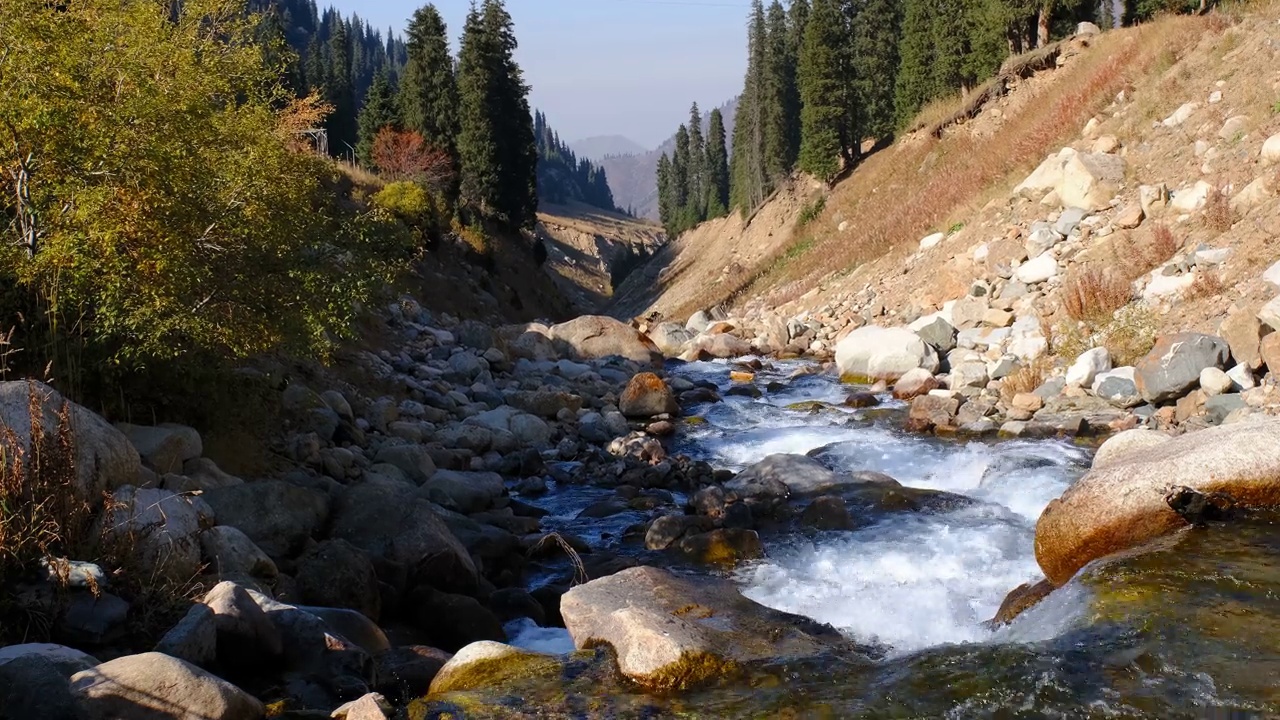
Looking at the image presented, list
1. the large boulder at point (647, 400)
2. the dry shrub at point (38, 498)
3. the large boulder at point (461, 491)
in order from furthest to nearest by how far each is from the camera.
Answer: the large boulder at point (647, 400), the large boulder at point (461, 491), the dry shrub at point (38, 498)

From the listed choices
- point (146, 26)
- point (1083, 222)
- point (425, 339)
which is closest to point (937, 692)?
point (146, 26)

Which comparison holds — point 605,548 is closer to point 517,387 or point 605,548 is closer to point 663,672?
point 663,672

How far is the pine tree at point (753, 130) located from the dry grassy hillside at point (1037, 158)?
22681 millimetres

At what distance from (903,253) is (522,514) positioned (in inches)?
627

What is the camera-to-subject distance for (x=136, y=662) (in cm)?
514

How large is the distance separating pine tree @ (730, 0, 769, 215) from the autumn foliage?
92.0 feet

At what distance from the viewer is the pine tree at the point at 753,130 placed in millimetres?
64688

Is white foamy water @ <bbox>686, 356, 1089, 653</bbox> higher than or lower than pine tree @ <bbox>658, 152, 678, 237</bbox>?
lower

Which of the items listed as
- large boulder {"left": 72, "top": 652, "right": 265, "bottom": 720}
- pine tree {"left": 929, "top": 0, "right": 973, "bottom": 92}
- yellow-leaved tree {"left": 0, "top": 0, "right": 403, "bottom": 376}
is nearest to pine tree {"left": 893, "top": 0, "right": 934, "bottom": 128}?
pine tree {"left": 929, "top": 0, "right": 973, "bottom": 92}

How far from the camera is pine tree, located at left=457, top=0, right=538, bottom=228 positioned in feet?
145

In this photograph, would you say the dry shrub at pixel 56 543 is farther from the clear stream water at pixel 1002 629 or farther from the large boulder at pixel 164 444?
the clear stream water at pixel 1002 629

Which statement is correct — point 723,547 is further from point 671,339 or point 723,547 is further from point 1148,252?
point 671,339

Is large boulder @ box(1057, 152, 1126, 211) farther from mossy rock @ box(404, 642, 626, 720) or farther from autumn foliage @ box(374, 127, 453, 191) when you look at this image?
autumn foliage @ box(374, 127, 453, 191)

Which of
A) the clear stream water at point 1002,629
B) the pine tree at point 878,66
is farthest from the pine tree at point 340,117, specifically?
the clear stream water at point 1002,629
